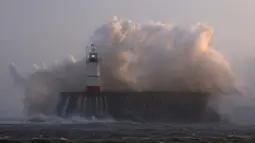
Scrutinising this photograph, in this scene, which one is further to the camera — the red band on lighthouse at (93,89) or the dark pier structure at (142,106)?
the red band on lighthouse at (93,89)

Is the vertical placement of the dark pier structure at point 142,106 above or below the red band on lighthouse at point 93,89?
below

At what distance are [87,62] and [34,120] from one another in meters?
9.18

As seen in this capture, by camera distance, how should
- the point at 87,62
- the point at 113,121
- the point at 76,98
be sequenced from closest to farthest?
1. the point at 113,121
2. the point at 76,98
3. the point at 87,62

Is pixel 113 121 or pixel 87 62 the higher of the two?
pixel 87 62

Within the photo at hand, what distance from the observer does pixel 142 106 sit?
195 ft

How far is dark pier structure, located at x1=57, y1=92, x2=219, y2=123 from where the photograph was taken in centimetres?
5903

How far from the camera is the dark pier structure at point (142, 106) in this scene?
59031 millimetres

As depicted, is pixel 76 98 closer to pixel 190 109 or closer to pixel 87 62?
pixel 87 62

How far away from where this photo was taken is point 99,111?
59.3m

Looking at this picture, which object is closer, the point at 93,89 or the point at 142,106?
the point at 142,106

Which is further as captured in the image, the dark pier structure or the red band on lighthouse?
the red band on lighthouse

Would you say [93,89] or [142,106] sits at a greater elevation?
[93,89]

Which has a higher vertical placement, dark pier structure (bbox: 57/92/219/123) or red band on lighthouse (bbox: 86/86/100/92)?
red band on lighthouse (bbox: 86/86/100/92)

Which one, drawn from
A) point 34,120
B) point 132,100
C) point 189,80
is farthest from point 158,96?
point 34,120
